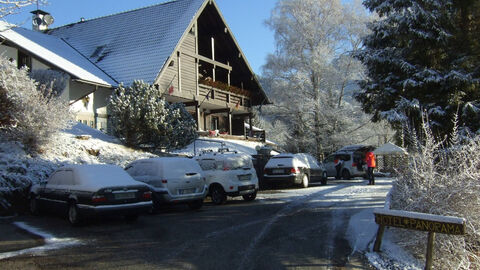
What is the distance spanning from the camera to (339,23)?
3266cm

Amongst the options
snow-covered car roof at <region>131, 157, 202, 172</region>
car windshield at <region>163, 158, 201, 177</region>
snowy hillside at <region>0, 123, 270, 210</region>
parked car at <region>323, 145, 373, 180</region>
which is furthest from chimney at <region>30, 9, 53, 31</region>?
car windshield at <region>163, 158, 201, 177</region>

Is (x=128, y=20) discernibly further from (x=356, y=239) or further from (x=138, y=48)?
(x=356, y=239)

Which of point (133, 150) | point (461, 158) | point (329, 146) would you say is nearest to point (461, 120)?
point (461, 158)

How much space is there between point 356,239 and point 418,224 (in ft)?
7.02

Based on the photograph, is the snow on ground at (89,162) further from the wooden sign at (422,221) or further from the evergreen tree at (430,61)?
the evergreen tree at (430,61)

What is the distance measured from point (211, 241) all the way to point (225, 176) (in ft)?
19.5

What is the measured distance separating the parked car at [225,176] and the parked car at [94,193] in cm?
381

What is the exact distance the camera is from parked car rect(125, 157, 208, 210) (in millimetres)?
11617

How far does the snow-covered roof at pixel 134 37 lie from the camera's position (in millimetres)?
23781

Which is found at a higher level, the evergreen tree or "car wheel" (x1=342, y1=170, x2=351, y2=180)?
the evergreen tree

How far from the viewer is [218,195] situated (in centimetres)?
1381

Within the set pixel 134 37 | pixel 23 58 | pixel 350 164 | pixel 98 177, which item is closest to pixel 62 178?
pixel 98 177

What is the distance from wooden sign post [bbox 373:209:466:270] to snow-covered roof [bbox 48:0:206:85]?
1751 cm

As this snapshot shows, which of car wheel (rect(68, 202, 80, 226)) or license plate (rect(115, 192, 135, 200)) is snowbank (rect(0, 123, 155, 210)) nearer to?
car wheel (rect(68, 202, 80, 226))
